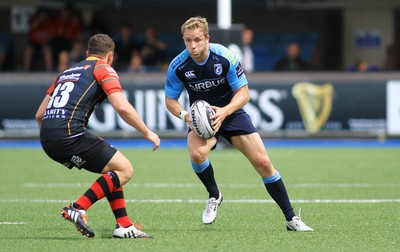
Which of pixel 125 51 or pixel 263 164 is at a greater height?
pixel 263 164

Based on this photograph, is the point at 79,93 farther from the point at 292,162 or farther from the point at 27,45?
the point at 27,45

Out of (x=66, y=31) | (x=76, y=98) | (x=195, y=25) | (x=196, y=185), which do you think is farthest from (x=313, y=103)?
(x=76, y=98)

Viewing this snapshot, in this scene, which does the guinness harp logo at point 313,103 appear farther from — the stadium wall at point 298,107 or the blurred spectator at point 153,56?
the blurred spectator at point 153,56

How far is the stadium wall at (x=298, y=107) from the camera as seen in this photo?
19.7 metres

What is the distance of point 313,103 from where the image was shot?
19.7 metres

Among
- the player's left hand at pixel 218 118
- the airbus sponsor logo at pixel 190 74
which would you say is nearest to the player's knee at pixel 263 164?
the player's left hand at pixel 218 118

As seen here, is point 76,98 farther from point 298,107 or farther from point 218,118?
point 298,107

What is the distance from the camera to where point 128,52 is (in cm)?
2294

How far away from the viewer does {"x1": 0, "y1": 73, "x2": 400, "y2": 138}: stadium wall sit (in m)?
19.7

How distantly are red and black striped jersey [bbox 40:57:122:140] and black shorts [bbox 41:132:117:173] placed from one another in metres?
0.06

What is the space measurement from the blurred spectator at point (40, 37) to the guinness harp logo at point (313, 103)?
21.8 feet

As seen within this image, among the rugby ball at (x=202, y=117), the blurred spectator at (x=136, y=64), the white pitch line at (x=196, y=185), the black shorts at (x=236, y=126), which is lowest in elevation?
the blurred spectator at (x=136, y=64)

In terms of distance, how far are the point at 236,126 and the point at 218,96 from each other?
1.22 ft

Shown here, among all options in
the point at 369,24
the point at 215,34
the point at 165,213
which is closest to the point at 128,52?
the point at 215,34
